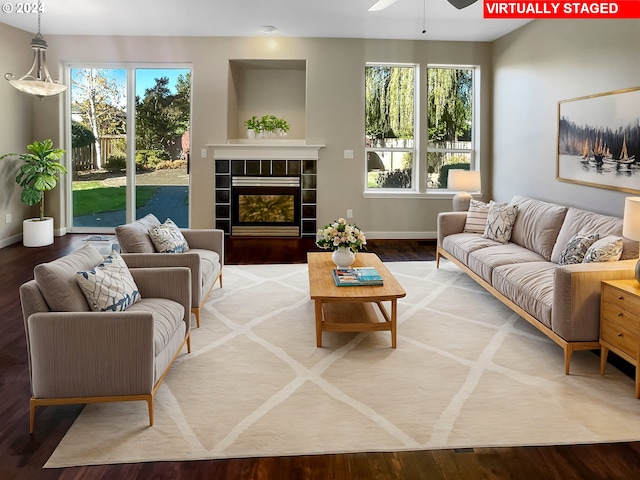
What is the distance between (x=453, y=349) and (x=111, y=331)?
2133 mm

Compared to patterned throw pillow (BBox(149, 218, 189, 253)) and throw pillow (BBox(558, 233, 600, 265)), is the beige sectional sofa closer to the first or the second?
throw pillow (BBox(558, 233, 600, 265))

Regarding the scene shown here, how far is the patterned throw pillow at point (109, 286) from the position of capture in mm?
2686

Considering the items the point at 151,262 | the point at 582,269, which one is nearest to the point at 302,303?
the point at 151,262

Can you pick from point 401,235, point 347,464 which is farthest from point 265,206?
point 347,464

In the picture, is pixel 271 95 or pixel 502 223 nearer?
pixel 502 223

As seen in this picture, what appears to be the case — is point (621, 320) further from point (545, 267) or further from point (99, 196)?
point (99, 196)

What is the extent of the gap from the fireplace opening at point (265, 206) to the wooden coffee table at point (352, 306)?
3777 mm

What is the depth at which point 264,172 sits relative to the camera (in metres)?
7.78

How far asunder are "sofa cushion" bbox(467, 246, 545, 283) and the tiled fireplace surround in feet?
10.8

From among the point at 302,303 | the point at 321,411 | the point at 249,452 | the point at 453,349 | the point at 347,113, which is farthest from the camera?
the point at 347,113

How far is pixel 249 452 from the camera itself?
2297mm

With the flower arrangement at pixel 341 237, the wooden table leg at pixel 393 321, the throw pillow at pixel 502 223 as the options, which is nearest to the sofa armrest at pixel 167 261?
the flower arrangement at pixel 341 237

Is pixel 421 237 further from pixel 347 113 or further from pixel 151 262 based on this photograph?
pixel 151 262

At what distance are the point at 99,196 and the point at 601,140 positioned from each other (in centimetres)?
657
